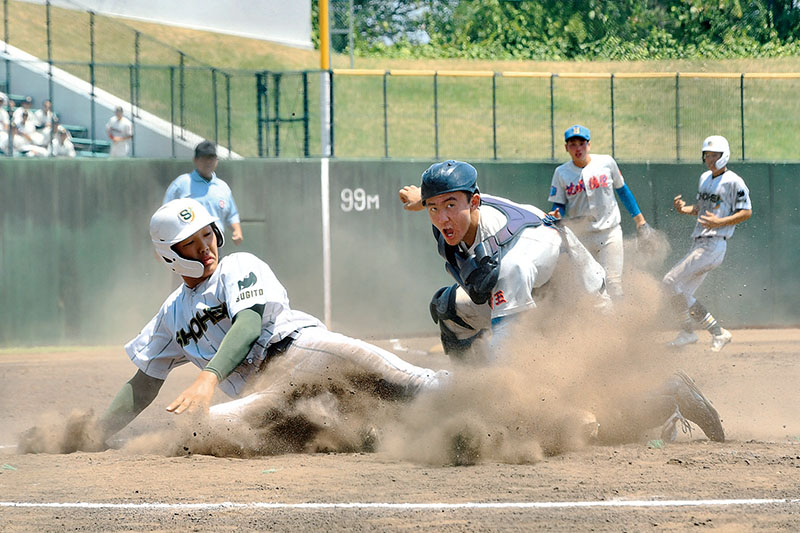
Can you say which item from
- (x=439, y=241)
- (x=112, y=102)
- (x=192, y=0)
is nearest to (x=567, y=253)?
(x=439, y=241)

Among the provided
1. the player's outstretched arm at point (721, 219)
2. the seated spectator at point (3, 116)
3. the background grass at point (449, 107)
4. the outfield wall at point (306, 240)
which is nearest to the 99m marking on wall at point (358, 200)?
the outfield wall at point (306, 240)

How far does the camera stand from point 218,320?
5.56m

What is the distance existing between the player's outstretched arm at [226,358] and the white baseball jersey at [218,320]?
83 millimetres

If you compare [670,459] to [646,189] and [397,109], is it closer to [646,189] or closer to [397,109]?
[646,189]

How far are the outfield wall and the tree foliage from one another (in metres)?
11.0

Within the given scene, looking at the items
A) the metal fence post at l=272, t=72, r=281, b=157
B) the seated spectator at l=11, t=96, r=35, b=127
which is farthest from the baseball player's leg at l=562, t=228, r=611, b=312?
the seated spectator at l=11, t=96, r=35, b=127

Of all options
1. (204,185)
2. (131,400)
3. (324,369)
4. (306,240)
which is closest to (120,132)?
(306,240)

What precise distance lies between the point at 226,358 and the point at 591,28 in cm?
2323

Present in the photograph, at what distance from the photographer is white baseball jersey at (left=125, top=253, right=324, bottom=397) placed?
17.9 feet

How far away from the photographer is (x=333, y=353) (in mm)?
5559

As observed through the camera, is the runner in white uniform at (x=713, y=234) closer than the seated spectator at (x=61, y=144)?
Yes

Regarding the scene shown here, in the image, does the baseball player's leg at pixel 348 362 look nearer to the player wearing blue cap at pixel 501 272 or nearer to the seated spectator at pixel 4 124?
the player wearing blue cap at pixel 501 272

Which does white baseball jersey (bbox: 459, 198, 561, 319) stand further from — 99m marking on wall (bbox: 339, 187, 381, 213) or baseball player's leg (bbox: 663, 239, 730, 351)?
99m marking on wall (bbox: 339, 187, 381, 213)

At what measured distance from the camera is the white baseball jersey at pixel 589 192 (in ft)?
33.9
